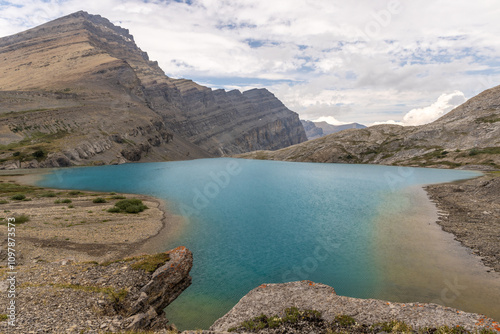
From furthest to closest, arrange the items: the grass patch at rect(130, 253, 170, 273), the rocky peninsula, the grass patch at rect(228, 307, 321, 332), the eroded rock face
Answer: the grass patch at rect(130, 253, 170, 273) → the eroded rock face → the grass patch at rect(228, 307, 321, 332) → the rocky peninsula

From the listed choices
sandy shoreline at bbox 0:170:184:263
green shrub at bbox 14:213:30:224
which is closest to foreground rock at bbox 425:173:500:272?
sandy shoreline at bbox 0:170:184:263

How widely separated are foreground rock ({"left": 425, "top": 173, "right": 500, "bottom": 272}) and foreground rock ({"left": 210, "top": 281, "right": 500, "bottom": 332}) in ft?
59.8

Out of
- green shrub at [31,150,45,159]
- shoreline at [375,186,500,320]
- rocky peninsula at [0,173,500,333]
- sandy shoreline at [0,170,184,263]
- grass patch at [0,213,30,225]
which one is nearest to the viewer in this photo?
rocky peninsula at [0,173,500,333]

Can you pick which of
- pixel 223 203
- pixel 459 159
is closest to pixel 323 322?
pixel 223 203

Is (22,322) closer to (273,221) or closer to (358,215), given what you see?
(273,221)

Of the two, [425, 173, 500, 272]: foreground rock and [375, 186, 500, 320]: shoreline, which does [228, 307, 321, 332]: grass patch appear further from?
[425, 173, 500, 272]: foreground rock

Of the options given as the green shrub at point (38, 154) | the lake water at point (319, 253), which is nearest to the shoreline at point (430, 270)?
the lake water at point (319, 253)

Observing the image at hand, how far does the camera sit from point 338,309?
55.5 feet

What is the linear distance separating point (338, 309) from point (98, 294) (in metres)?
16.4

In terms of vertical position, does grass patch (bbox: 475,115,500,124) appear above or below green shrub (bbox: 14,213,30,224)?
above

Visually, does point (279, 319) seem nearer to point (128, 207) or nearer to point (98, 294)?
point (98, 294)

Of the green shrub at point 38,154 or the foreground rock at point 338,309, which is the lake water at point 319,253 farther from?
the green shrub at point 38,154

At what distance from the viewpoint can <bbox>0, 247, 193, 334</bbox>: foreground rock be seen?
1382cm

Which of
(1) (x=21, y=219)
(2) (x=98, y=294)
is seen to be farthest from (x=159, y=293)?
(1) (x=21, y=219)
